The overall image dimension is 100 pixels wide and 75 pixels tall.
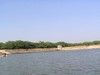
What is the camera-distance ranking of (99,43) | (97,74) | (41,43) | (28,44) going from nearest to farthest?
1. (97,74)
2. (28,44)
3. (41,43)
4. (99,43)

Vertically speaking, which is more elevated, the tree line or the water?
the tree line

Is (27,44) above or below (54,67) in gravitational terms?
above

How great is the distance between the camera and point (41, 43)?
524 ft

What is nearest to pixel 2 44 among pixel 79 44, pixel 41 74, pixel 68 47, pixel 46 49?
pixel 46 49

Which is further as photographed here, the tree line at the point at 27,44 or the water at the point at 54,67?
the tree line at the point at 27,44

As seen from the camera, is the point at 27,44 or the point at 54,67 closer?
the point at 54,67

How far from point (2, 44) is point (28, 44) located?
1314 cm

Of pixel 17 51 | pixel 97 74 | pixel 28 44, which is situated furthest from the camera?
pixel 28 44

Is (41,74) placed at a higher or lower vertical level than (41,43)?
lower

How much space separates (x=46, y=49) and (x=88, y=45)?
2663 cm

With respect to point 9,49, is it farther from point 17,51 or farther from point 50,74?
point 50,74

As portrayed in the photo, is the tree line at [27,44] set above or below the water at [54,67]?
above

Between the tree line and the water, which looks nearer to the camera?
the water

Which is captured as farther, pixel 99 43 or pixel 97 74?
pixel 99 43
